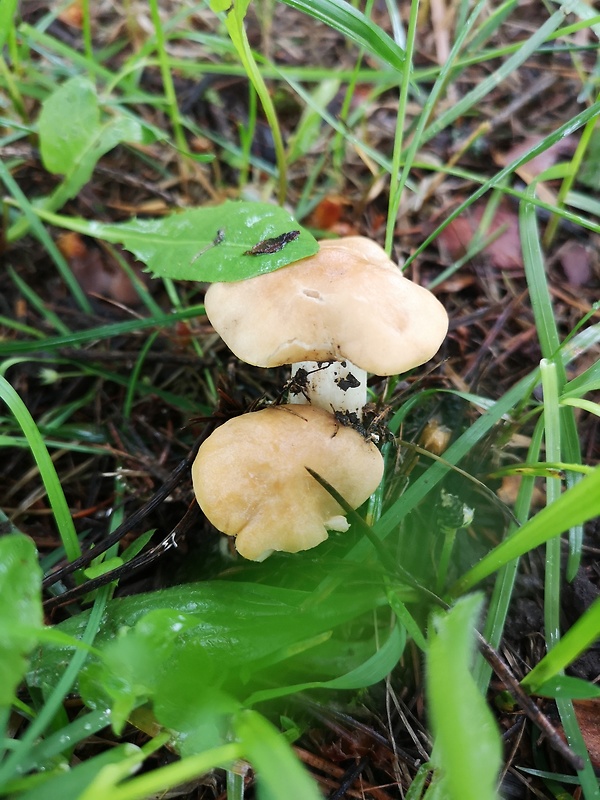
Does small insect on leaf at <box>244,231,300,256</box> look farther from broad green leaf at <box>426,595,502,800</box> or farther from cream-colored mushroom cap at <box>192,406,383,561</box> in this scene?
broad green leaf at <box>426,595,502,800</box>

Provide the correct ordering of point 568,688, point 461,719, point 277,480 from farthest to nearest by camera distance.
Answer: point 277,480, point 568,688, point 461,719

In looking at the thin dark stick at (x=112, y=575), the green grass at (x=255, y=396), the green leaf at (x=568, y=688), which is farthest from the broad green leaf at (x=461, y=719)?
the thin dark stick at (x=112, y=575)

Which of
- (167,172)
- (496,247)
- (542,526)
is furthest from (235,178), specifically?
(542,526)

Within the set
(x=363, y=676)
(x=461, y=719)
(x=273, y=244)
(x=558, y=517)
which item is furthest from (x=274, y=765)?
(x=273, y=244)

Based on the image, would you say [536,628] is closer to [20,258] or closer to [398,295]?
[398,295]

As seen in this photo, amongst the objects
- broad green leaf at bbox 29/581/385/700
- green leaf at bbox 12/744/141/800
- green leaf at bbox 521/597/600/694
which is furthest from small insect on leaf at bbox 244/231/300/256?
green leaf at bbox 12/744/141/800

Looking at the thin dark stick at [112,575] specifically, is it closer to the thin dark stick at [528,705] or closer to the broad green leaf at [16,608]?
the broad green leaf at [16,608]

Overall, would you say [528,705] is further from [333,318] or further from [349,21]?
[349,21]
